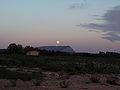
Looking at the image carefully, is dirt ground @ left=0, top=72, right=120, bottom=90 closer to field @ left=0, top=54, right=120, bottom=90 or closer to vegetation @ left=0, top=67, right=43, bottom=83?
field @ left=0, top=54, right=120, bottom=90

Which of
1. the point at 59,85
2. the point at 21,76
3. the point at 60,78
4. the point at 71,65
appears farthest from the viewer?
the point at 71,65

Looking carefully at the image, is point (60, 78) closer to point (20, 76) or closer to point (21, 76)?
point (21, 76)

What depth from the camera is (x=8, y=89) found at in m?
19.1

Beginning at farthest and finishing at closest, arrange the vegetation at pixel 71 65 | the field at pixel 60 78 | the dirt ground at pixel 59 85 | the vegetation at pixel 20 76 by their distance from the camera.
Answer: the vegetation at pixel 71 65, the vegetation at pixel 20 76, the field at pixel 60 78, the dirt ground at pixel 59 85

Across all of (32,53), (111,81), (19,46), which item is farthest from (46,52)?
(111,81)

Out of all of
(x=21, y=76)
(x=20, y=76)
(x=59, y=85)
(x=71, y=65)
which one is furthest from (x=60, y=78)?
(x=71, y=65)

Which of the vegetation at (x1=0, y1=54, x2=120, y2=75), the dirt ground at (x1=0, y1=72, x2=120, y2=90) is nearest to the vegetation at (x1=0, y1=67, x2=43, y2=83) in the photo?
the dirt ground at (x1=0, y1=72, x2=120, y2=90)

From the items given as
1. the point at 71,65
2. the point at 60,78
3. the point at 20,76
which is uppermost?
the point at 71,65

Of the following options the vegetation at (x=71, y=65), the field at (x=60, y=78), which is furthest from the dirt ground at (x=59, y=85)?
the vegetation at (x=71, y=65)

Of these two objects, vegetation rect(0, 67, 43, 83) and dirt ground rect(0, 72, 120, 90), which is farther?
vegetation rect(0, 67, 43, 83)

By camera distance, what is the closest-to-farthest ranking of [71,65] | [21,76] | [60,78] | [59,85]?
[59,85] → [60,78] → [21,76] → [71,65]

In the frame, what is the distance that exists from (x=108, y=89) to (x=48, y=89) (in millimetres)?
4115

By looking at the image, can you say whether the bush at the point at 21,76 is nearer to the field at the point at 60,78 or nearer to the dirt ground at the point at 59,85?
the field at the point at 60,78

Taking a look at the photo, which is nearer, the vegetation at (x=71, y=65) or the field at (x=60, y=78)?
the field at (x=60, y=78)
